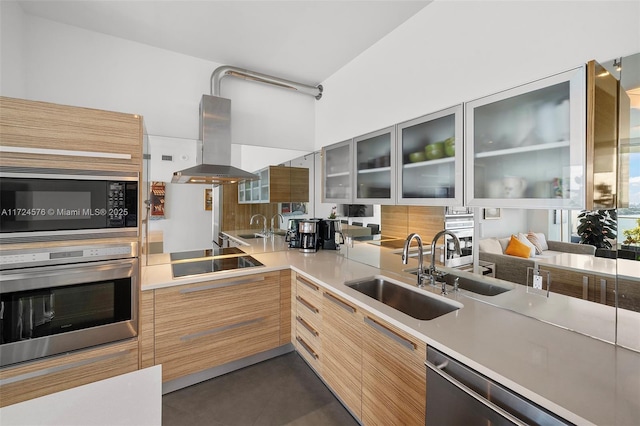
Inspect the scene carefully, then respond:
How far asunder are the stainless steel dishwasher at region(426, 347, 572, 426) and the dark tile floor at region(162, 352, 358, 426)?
924 mm

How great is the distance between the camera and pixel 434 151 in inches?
66.2

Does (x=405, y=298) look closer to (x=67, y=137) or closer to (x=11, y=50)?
(x=67, y=137)

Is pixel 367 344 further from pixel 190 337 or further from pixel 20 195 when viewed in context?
pixel 20 195

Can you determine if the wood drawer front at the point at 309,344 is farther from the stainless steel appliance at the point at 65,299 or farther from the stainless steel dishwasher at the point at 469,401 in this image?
the stainless steel appliance at the point at 65,299

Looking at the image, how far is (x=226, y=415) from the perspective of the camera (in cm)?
177

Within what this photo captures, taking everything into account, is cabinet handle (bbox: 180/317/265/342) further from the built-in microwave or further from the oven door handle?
the built-in microwave

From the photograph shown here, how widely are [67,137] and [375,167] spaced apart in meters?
1.99

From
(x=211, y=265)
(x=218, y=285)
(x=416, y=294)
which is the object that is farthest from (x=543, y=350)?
(x=211, y=265)

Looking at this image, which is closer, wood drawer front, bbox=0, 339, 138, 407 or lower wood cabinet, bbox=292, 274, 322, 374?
wood drawer front, bbox=0, 339, 138, 407

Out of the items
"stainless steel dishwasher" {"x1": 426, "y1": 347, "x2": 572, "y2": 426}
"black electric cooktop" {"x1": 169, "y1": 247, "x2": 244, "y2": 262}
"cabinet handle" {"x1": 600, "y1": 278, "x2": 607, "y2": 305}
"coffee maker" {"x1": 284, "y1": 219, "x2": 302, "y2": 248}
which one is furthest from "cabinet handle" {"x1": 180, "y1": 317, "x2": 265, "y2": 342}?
"cabinet handle" {"x1": 600, "y1": 278, "x2": 607, "y2": 305}

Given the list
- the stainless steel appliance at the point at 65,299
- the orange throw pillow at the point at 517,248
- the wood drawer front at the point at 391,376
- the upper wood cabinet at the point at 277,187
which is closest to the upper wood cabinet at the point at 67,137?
the stainless steel appliance at the point at 65,299

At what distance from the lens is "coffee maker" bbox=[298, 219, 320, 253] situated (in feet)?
9.06

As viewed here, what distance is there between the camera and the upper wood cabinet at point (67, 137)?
1.44 m

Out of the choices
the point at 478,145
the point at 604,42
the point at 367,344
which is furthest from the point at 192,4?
the point at 367,344
